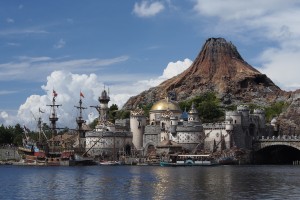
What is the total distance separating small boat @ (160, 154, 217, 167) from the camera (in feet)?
533

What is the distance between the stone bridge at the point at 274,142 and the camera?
16850 cm

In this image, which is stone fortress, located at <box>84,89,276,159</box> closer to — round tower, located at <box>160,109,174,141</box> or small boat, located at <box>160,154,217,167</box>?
round tower, located at <box>160,109,174,141</box>

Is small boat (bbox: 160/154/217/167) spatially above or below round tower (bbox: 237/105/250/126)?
below

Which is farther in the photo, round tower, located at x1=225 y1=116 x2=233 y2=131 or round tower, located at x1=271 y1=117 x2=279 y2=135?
round tower, located at x1=271 y1=117 x2=279 y2=135

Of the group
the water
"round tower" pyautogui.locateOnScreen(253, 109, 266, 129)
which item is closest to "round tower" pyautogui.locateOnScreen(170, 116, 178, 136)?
"round tower" pyautogui.locateOnScreen(253, 109, 266, 129)

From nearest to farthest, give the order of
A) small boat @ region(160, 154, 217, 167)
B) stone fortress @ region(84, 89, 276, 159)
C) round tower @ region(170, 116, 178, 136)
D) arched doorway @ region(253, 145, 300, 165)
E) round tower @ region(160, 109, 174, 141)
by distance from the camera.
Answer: small boat @ region(160, 154, 217, 167) → stone fortress @ region(84, 89, 276, 159) → round tower @ region(170, 116, 178, 136) → arched doorway @ region(253, 145, 300, 165) → round tower @ region(160, 109, 174, 141)

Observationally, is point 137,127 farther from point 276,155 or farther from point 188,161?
point 276,155

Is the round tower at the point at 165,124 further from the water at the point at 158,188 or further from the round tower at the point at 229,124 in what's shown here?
the water at the point at 158,188

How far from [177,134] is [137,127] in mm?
20601

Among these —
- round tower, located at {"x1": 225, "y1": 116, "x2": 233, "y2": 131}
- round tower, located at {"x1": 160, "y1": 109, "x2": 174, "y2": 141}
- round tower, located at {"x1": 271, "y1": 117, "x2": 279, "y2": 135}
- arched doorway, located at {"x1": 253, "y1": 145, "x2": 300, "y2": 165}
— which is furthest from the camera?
round tower, located at {"x1": 271, "y1": 117, "x2": 279, "y2": 135}

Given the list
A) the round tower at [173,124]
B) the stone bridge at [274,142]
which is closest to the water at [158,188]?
the stone bridge at [274,142]

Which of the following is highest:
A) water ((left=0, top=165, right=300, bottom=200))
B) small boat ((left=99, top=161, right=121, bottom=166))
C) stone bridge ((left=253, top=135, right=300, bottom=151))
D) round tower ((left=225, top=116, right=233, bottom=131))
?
round tower ((left=225, top=116, right=233, bottom=131))

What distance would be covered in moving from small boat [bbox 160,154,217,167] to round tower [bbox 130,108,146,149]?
26.7m

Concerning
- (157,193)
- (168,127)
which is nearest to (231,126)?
(168,127)
